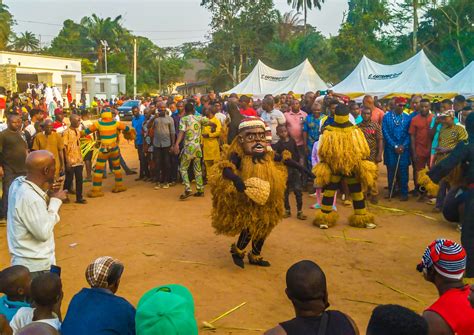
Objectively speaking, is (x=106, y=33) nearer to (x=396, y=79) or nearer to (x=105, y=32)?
(x=105, y=32)

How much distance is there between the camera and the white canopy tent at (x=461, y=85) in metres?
17.4

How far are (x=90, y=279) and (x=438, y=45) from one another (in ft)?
116

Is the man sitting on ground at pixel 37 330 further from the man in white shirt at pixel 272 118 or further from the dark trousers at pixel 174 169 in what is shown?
the dark trousers at pixel 174 169

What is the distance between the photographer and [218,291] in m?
5.85

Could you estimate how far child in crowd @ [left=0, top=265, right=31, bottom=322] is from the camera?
3621 millimetres

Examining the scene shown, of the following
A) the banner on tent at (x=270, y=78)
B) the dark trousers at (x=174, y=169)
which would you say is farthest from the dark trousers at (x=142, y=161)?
the banner on tent at (x=270, y=78)

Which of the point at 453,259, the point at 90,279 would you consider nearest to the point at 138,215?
the point at 90,279

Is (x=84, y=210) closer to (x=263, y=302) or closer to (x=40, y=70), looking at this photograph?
(x=263, y=302)

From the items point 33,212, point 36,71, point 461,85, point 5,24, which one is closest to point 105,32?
point 5,24

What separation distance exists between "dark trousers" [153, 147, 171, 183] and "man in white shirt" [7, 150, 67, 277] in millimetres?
7619

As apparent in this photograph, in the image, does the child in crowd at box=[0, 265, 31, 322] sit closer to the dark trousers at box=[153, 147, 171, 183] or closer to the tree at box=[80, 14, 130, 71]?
the dark trousers at box=[153, 147, 171, 183]

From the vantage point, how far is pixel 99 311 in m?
2.85

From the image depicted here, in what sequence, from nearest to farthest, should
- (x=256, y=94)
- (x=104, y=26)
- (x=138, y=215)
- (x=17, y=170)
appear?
1. (x=17, y=170)
2. (x=138, y=215)
3. (x=256, y=94)
4. (x=104, y=26)

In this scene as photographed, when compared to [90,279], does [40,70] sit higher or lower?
higher
